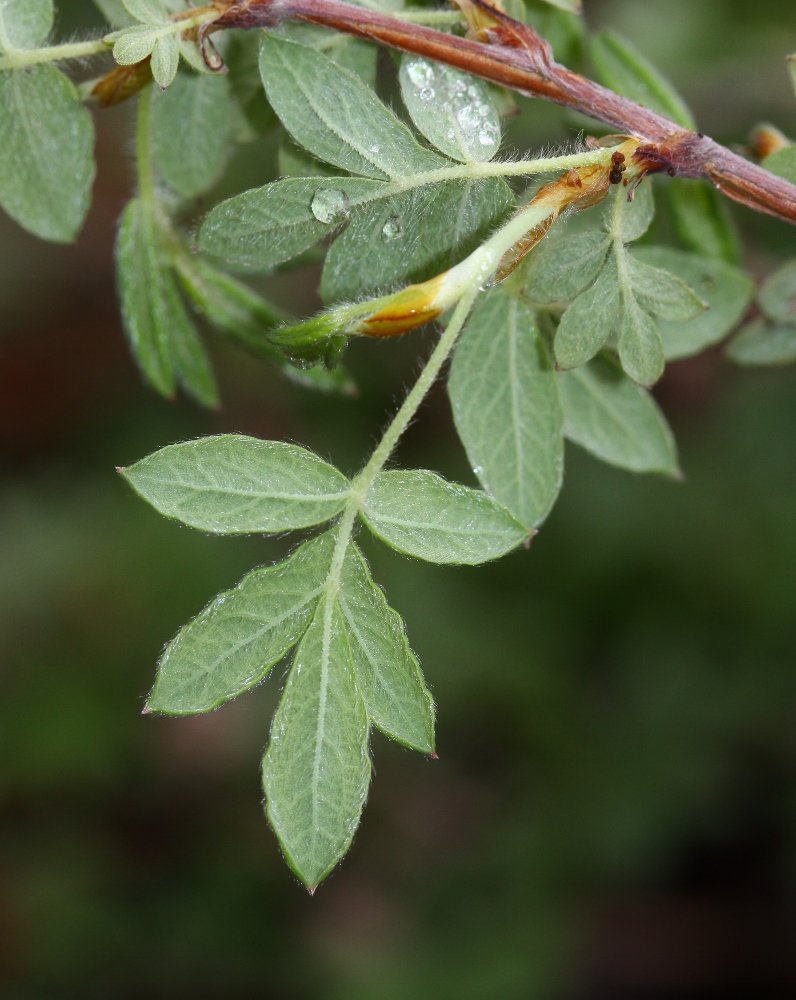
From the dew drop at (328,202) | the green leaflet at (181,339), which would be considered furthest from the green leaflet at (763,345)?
the green leaflet at (181,339)

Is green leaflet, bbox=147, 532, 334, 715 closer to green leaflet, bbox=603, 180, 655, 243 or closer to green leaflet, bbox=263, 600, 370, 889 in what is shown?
green leaflet, bbox=263, 600, 370, 889

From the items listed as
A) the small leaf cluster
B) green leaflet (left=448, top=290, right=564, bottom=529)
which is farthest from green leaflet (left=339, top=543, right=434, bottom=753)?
green leaflet (left=448, top=290, right=564, bottom=529)

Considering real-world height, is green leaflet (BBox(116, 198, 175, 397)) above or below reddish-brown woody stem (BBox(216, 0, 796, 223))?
below

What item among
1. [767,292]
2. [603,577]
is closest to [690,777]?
[603,577]

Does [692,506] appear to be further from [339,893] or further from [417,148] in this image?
[417,148]

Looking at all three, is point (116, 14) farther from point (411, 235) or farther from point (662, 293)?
point (662, 293)

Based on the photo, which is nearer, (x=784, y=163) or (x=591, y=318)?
(x=591, y=318)

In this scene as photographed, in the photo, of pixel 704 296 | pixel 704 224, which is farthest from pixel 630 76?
pixel 704 296
